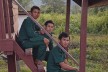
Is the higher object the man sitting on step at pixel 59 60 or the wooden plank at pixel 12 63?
the man sitting on step at pixel 59 60

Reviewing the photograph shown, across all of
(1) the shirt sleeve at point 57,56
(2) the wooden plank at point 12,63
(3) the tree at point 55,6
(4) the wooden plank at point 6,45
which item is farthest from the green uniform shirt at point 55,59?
(3) the tree at point 55,6

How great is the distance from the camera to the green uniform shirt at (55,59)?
5568mm

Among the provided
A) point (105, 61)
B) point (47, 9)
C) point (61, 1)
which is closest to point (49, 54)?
point (105, 61)

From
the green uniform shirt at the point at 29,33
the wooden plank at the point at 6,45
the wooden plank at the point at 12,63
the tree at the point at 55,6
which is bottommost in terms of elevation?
the wooden plank at the point at 12,63

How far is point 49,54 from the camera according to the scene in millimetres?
5980

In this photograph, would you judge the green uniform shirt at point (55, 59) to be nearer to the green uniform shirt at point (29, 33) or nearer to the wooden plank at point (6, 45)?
the green uniform shirt at point (29, 33)

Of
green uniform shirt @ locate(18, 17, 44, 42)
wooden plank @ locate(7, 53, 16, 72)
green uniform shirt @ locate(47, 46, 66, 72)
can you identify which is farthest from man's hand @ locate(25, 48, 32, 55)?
wooden plank @ locate(7, 53, 16, 72)

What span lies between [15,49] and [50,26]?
2.59 ft

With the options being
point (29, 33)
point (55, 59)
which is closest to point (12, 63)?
point (29, 33)

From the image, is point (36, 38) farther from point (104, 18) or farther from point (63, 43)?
point (104, 18)

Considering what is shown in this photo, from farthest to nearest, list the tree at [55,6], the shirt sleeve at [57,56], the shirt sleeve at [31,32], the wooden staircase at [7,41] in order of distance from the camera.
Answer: the tree at [55,6]
the shirt sleeve at [31,32]
the shirt sleeve at [57,56]
the wooden staircase at [7,41]

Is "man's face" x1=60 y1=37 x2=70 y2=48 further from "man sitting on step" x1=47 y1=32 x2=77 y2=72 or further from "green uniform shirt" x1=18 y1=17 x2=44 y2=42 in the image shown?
"green uniform shirt" x1=18 y1=17 x2=44 y2=42

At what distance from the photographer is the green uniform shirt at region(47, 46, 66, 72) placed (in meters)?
5.57

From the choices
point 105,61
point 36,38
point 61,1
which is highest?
point 61,1
